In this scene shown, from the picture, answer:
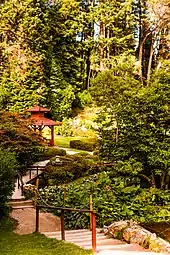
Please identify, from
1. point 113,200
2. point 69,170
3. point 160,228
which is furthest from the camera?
point 69,170

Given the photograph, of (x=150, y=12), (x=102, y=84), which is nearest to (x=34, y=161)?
(x=102, y=84)

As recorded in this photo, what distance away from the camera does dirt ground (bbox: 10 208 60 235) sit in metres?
11.1

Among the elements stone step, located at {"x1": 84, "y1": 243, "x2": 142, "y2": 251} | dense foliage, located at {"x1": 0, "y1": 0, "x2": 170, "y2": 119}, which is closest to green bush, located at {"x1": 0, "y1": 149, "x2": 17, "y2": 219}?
stone step, located at {"x1": 84, "y1": 243, "x2": 142, "y2": 251}

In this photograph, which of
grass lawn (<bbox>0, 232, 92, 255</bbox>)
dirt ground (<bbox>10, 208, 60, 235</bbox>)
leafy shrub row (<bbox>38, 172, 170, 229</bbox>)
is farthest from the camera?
leafy shrub row (<bbox>38, 172, 170, 229</bbox>)

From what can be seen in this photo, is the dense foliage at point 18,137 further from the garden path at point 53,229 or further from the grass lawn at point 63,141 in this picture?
the grass lawn at point 63,141

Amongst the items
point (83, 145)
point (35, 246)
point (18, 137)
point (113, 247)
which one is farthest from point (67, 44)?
point (113, 247)

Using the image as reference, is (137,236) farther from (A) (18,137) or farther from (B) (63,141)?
(B) (63,141)

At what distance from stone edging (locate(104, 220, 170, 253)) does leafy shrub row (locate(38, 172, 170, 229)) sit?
209 cm

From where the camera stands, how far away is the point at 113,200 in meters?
13.2

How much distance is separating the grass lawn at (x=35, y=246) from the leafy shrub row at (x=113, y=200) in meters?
3.03

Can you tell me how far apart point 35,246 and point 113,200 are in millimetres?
5468

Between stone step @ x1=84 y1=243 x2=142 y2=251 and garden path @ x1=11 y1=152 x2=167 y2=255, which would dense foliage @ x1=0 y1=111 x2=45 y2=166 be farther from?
stone step @ x1=84 y1=243 x2=142 y2=251

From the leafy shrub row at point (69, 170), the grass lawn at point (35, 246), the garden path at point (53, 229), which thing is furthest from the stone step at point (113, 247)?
the leafy shrub row at point (69, 170)

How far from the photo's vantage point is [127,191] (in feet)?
44.2
